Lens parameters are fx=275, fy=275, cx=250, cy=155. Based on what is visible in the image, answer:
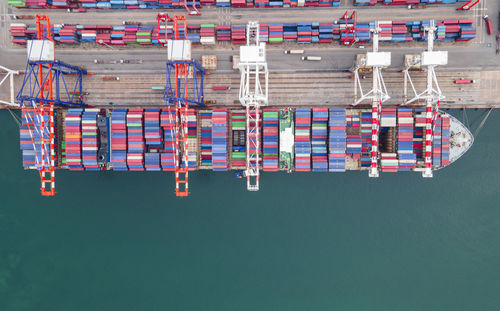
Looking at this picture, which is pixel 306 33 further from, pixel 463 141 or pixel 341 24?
pixel 463 141

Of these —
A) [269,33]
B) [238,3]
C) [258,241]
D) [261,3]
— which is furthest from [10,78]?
[258,241]

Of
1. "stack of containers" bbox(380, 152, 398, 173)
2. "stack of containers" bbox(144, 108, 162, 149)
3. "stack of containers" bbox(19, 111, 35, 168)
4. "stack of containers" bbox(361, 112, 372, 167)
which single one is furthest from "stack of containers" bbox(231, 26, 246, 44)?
"stack of containers" bbox(19, 111, 35, 168)

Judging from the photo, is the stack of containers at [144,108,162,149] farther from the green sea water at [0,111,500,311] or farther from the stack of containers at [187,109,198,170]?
the green sea water at [0,111,500,311]

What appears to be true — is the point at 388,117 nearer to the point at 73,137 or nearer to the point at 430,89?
the point at 430,89

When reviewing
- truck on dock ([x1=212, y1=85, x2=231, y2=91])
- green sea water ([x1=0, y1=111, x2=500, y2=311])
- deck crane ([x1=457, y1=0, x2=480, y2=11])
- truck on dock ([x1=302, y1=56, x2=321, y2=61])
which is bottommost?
green sea water ([x1=0, y1=111, x2=500, y2=311])

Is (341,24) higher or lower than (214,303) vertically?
higher

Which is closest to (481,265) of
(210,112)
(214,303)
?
(214,303)

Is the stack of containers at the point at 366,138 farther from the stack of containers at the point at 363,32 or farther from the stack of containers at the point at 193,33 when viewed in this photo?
the stack of containers at the point at 193,33
